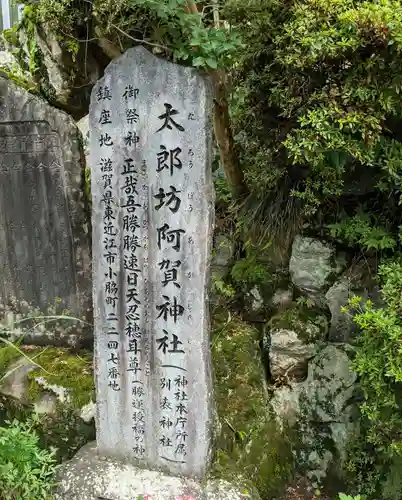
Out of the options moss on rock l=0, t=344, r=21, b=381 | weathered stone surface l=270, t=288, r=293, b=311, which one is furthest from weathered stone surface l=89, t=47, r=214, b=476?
weathered stone surface l=270, t=288, r=293, b=311

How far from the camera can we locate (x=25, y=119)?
11.7 feet

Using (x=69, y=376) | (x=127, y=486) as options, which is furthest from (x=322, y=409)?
(x=69, y=376)

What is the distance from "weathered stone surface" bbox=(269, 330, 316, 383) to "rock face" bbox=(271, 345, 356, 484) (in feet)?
0.20

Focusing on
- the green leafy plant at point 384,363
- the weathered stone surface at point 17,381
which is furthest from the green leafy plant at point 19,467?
the green leafy plant at point 384,363

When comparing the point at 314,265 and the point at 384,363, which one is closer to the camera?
the point at 384,363

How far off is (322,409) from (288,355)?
1.45 feet

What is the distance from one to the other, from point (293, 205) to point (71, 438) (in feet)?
7.64

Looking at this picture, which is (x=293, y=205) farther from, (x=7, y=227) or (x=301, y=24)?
(x=7, y=227)

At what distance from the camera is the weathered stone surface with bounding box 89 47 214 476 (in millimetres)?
2742

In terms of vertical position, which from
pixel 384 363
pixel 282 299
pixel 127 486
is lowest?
pixel 127 486

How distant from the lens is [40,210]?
373 cm

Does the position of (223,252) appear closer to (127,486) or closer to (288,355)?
(288,355)

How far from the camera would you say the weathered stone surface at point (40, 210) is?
11.7ft

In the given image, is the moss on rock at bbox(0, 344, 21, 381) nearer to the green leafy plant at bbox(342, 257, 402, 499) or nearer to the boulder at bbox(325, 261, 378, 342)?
the boulder at bbox(325, 261, 378, 342)
